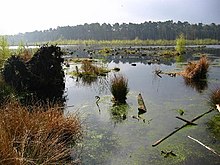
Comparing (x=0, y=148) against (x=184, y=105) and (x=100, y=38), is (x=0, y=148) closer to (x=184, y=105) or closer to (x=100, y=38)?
(x=184, y=105)

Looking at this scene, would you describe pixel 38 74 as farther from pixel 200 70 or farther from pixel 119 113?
pixel 200 70

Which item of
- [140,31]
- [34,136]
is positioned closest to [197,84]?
[34,136]

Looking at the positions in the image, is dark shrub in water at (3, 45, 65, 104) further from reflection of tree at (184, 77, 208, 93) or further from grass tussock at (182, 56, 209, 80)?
grass tussock at (182, 56, 209, 80)

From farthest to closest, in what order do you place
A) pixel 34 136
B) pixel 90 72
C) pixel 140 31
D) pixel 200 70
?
1. pixel 140 31
2. pixel 90 72
3. pixel 200 70
4. pixel 34 136

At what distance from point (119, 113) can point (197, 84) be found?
8.97 meters

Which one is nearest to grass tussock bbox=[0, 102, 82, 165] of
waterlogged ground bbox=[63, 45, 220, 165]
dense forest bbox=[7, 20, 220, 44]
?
waterlogged ground bbox=[63, 45, 220, 165]

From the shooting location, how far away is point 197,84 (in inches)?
795

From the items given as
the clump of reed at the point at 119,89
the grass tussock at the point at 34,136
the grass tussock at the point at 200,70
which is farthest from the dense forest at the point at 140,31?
the grass tussock at the point at 34,136

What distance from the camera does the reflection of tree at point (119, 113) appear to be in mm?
12047

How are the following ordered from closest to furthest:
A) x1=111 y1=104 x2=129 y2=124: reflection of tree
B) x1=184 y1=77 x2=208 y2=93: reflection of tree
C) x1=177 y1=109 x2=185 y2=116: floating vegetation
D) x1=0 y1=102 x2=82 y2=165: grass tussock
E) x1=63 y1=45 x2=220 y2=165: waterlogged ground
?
x1=0 y1=102 x2=82 y2=165: grass tussock → x1=63 y1=45 x2=220 y2=165: waterlogged ground → x1=111 y1=104 x2=129 y2=124: reflection of tree → x1=177 y1=109 x2=185 y2=116: floating vegetation → x1=184 y1=77 x2=208 y2=93: reflection of tree

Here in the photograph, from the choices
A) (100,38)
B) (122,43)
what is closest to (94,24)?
(100,38)

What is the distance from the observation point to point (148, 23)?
16150 centimetres

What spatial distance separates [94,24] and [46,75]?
150 m

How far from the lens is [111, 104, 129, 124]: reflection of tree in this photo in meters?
12.0
